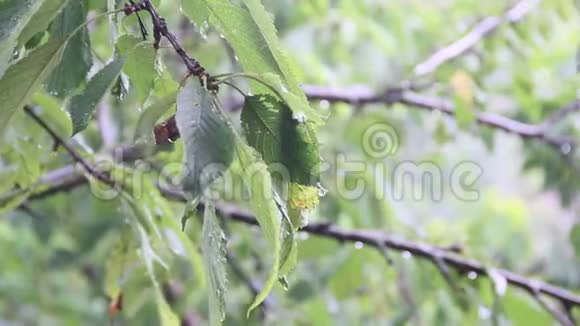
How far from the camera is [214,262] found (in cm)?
33

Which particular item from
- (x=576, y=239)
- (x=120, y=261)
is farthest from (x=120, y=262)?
(x=576, y=239)

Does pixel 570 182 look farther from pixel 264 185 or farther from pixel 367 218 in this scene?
pixel 264 185

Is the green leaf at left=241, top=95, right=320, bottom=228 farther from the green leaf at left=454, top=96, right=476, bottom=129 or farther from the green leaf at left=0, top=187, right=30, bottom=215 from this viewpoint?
the green leaf at left=454, top=96, right=476, bottom=129

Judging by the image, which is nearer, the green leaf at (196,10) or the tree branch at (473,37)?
the green leaf at (196,10)

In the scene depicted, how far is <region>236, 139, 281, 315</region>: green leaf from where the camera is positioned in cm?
33

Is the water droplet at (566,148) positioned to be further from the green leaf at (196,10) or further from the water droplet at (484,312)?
the green leaf at (196,10)

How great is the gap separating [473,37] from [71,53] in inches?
34.9

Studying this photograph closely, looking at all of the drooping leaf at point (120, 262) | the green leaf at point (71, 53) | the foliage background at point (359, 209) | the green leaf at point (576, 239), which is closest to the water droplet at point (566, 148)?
the foliage background at point (359, 209)

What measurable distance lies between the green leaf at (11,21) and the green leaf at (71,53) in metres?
0.03

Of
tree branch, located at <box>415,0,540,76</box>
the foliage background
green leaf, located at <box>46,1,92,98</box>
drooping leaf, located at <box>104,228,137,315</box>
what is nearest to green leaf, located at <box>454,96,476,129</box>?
the foliage background

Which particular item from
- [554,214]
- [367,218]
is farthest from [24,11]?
[554,214]

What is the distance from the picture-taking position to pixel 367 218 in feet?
3.41

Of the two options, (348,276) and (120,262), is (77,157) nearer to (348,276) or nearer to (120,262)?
(120,262)

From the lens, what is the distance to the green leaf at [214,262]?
325mm
